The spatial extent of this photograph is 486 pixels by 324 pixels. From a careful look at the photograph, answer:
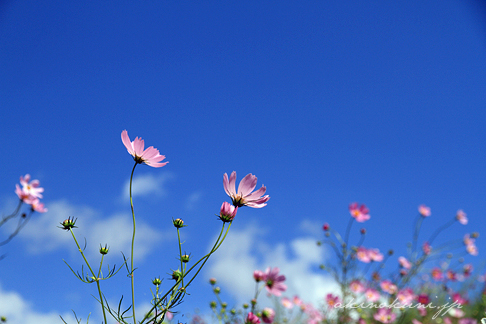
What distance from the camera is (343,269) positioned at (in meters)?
2.27

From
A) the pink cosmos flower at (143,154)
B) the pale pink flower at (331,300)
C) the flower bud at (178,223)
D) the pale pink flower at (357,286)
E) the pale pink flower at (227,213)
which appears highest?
the pale pink flower at (357,286)

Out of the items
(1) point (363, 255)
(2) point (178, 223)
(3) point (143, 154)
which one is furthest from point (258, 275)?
(1) point (363, 255)

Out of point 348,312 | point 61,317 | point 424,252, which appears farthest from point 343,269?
point 61,317

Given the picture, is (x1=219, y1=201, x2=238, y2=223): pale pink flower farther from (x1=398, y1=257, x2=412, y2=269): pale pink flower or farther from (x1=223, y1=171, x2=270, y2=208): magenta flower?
(x1=398, y1=257, x2=412, y2=269): pale pink flower

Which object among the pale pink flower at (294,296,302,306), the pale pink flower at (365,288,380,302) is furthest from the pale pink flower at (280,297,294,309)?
the pale pink flower at (365,288,380,302)

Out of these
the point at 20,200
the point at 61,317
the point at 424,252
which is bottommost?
the point at 61,317

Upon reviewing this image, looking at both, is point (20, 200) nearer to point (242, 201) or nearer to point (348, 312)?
point (242, 201)

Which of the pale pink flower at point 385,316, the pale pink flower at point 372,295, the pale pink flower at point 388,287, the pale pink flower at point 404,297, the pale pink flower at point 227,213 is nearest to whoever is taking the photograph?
the pale pink flower at point 227,213

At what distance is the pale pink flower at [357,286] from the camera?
7.70ft

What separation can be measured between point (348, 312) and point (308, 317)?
2.50 feet

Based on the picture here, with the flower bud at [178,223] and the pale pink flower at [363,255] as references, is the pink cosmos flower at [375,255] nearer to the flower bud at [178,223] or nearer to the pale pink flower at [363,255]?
the pale pink flower at [363,255]

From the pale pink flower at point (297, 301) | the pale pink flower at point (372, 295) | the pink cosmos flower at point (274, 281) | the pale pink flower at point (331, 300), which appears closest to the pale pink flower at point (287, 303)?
the pale pink flower at point (297, 301)

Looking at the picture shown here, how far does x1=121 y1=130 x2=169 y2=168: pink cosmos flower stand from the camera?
774 mm

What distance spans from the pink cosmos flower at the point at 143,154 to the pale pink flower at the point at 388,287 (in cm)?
218
